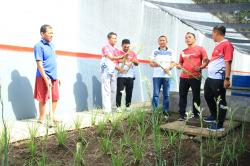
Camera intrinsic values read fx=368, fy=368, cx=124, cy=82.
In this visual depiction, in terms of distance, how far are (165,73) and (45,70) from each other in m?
Result: 1.92

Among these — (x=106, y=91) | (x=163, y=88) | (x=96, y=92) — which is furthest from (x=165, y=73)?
(x=96, y=92)

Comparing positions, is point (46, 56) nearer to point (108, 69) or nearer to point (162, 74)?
point (108, 69)

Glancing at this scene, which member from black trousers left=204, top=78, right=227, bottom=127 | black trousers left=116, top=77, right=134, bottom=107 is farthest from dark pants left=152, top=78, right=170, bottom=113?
black trousers left=204, top=78, right=227, bottom=127

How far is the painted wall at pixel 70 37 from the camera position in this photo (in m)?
5.73

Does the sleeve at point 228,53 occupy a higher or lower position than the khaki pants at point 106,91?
higher

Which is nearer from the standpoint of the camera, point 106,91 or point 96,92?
point 106,91

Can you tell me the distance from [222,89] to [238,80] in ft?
19.5

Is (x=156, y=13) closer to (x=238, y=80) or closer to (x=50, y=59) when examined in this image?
(x=238, y=80)

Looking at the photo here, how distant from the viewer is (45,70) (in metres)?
5.46

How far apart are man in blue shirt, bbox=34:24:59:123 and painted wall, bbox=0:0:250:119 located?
525mm

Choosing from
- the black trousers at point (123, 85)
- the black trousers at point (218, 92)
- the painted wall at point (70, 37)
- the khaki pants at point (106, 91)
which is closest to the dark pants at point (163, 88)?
the painted wall at point (70, 37)

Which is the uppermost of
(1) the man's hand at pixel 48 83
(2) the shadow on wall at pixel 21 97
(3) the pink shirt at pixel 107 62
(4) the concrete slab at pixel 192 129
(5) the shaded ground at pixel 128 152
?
(3) the pink shirt at pixel 107 62

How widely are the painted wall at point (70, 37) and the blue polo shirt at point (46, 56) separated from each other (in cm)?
59

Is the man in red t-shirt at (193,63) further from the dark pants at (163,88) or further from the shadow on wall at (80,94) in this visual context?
the shadow on wall at (80,94)
